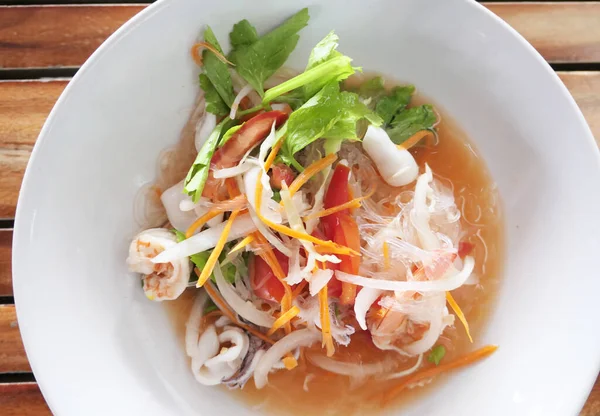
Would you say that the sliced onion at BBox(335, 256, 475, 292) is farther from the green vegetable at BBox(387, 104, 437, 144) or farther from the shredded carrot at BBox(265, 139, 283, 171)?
the green vegetable at BBox(387, 104, 437, 144)

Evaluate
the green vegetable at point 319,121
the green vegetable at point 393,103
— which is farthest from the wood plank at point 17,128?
the green vegetable at point 393,103

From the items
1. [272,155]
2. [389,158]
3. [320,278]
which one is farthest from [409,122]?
[320,278]

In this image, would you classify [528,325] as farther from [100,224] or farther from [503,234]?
[100,224]

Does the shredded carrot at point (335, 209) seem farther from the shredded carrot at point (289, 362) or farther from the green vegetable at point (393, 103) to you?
the shredded carrot at point (289, 362)

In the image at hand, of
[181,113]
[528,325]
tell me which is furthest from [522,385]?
[181,113]

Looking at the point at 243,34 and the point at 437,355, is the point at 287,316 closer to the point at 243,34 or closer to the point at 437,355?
the point at 437,355

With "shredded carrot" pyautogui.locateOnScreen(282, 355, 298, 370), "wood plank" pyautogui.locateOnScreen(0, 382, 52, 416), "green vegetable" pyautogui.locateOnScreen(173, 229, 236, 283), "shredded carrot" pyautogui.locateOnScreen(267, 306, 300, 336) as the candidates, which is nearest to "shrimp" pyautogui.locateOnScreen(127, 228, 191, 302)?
"green vegetable" pyautogui.locateOnScreen(173, 229, 236, 283)
